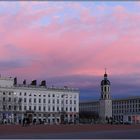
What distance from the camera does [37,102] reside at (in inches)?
5635

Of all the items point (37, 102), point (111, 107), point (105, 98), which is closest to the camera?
point (37, 102)

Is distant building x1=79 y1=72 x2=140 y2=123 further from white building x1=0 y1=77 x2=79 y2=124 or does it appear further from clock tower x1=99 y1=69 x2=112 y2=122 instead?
white building x1=0 y1=77 x2=79 y2=124

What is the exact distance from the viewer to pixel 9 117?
134 meters

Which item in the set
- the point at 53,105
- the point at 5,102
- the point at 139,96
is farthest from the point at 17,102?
the point at 139,96

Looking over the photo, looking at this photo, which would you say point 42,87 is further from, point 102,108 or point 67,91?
point 102,108

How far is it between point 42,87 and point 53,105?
6.69 metres

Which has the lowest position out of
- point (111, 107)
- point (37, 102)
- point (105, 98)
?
point (111, 107)

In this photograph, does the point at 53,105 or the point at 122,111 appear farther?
the point at 122,111

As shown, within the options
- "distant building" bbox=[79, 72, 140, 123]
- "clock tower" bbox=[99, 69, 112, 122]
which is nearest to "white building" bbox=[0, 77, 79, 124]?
"clock tower" bbox=[99, 69, 112, 122]

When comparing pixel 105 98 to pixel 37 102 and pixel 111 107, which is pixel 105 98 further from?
pixel 37 102

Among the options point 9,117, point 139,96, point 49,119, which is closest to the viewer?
point 9,117

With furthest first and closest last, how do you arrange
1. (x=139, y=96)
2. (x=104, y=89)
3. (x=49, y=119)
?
(x=139, y=96), (x=104, y=89), (x=49, y=119)

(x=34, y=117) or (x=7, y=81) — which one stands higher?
(x=7, y=81)

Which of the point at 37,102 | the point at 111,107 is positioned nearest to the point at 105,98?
the point at 111,107
